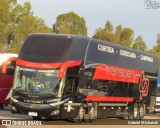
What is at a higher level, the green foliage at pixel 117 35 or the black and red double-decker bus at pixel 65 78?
the green foliage at pixel 117 35

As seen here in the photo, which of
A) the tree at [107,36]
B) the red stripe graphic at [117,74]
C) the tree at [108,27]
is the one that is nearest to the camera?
the red stripe graphic at [117,74]

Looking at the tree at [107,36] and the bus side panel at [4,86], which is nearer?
the bus side panel at [4,86]

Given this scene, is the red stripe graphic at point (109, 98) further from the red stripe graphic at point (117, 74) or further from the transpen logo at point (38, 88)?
the transpen logo at point (38, 88)

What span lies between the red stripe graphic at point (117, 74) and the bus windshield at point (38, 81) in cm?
272

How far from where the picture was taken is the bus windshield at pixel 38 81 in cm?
2234

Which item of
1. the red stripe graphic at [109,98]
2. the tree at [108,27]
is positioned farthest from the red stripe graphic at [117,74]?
the tree at [108,27]

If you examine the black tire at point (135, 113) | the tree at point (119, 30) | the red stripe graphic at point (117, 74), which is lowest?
the black tire at point (135, 113)

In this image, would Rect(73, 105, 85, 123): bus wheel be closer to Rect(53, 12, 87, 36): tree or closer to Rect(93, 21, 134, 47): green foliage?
Rect(93, 21, 134, 47): green foliage

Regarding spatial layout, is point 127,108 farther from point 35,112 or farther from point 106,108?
point 35,112

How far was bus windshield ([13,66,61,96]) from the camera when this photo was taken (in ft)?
73.3

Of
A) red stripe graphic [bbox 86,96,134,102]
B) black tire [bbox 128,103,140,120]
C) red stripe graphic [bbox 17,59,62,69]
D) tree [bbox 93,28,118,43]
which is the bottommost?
black tire [bbox 128,103,140,120]

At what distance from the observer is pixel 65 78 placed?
22453 millimetres

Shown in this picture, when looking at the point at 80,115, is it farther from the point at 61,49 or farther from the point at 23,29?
the point at 23,29

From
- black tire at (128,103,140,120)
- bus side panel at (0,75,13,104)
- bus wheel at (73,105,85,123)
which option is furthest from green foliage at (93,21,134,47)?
bus wheel at (73,105,85,123)
